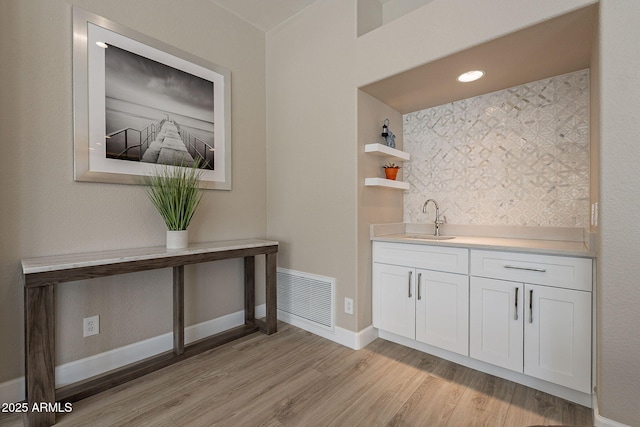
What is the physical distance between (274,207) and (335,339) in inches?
53.5

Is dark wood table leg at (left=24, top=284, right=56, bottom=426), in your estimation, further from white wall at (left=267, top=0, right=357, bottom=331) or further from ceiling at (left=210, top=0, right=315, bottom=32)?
ceiling at (left=210, top=0, right=315, bottom=32)

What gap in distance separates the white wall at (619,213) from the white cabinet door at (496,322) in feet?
1.37

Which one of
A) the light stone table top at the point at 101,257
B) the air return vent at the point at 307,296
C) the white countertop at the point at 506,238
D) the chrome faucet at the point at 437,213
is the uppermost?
the chrome faucet at the point at 437,213

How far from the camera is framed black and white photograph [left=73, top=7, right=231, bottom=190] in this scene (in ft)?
6.31

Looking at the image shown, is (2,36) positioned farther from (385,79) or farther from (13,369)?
(385,79)

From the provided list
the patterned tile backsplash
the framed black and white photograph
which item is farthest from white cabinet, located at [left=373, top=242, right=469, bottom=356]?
the framed black and white photograph

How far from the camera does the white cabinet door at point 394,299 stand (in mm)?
2264

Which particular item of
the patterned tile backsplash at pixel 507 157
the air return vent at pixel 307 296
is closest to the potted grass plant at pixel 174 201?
the air return vent at pixel 307 296

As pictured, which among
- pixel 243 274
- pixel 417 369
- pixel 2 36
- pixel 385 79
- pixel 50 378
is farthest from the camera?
pixel 243 274

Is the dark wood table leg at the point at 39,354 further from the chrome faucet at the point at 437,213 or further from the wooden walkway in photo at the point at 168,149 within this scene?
the chrome faucet at the point at 437,213

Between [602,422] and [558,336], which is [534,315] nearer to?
[558,336]

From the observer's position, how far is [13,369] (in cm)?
170

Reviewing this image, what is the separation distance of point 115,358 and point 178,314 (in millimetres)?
479

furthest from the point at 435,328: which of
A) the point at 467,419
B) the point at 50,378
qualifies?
the point at 50,378
